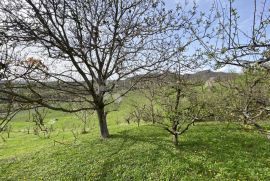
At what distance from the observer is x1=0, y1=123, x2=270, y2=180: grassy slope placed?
51.0 feet

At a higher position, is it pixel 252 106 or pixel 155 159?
pixel 252 106

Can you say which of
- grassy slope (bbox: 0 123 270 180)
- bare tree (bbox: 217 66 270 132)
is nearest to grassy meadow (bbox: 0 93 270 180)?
grassy slope (bbox: 0 123 270 180)

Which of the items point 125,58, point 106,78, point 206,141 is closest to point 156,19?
point 125,58

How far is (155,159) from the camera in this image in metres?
18.0

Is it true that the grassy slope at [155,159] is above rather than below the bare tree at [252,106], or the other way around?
below

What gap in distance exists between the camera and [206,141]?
21.8 metres

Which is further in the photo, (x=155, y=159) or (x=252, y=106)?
(x=155, y=159)

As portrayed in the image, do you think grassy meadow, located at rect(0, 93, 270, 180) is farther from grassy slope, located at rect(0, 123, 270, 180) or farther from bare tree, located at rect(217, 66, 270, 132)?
bare tree, located at rect(217, 66, 270, 132)

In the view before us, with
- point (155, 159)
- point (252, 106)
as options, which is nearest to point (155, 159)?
point (155, 159)

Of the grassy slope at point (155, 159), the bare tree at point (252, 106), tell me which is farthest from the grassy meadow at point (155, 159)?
the bare tree at point (252, 106)

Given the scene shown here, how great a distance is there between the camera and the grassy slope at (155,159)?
51.0ft

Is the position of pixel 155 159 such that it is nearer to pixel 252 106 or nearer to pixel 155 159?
pixel 155 159

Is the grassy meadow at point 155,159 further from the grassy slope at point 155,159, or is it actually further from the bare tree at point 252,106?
the bare tree at point 252,106

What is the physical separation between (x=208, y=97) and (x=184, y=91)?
945 centimetres
